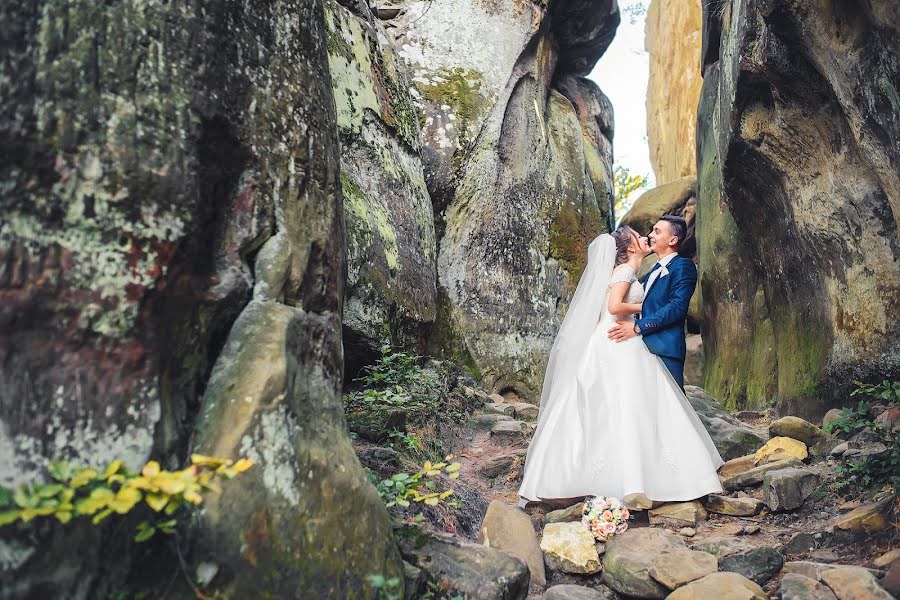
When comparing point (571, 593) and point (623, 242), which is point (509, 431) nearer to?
point (623, 242)

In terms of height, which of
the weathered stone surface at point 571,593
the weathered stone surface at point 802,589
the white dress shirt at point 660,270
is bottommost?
the weathered stone surface at point 571,593

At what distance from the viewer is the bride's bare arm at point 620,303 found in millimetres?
4637

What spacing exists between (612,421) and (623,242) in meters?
1.41

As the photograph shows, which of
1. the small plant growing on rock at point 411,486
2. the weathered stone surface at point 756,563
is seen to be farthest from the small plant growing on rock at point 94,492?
the weathered stone surface at point 756,563

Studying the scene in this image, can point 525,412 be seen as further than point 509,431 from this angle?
Yes

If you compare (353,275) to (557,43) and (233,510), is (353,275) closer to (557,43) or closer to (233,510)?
(233,510)

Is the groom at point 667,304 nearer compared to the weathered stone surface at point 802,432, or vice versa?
the groom at point 667,304

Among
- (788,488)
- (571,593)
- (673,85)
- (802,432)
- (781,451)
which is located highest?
(673,85)

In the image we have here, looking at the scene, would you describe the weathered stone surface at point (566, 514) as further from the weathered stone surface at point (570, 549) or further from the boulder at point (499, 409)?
the boulder at point (499, 409)

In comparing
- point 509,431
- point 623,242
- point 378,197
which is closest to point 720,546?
point 623,242

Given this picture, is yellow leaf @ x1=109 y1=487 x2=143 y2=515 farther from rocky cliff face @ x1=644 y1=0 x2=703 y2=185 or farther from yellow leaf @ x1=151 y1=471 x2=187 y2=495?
rocky cliff face @ x1=644 y1=0 x2=703 y2=185

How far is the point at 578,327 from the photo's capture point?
473 cm

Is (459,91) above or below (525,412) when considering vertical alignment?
above

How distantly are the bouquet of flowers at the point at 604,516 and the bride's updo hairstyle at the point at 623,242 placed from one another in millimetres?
1896
